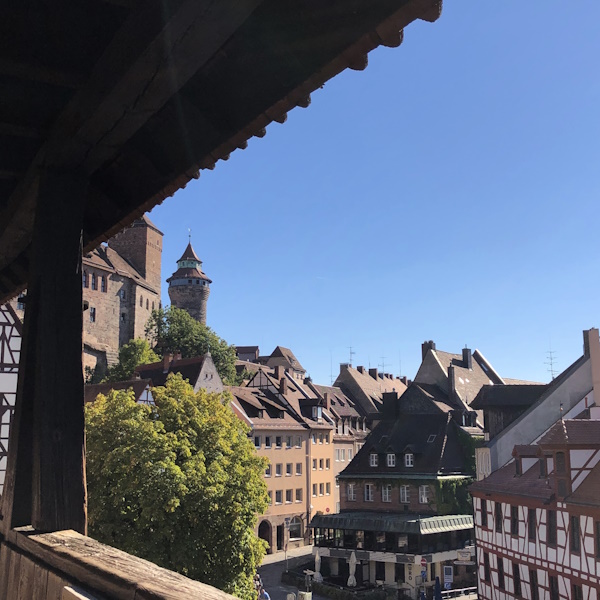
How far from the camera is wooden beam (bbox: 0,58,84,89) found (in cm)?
372

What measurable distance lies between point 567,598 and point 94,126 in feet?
69.6

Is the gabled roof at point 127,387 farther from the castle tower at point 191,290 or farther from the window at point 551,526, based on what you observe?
the castle tower at point 191,290

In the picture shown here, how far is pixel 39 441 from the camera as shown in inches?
163

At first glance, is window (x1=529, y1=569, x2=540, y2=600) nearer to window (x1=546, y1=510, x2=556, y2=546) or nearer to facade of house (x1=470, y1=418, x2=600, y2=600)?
facade of house (x1=470, y1=418, x2=600, y2=600)

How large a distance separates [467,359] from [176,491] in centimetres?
3835

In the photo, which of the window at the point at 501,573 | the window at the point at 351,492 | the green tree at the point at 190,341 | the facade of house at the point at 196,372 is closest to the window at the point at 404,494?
the window at the point at 351,492

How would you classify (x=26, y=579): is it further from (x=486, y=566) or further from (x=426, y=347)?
(x=426, y=347)

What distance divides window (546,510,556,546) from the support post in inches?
822

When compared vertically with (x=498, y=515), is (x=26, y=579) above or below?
above

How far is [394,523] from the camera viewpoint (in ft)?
124

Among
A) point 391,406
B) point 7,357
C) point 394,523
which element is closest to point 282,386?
point 391,406

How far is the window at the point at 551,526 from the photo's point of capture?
22016mm

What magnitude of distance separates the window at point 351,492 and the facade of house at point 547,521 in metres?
16.5

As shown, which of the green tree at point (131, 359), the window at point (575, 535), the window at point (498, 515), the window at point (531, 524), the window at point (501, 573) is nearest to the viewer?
the window at point (575, 535)
